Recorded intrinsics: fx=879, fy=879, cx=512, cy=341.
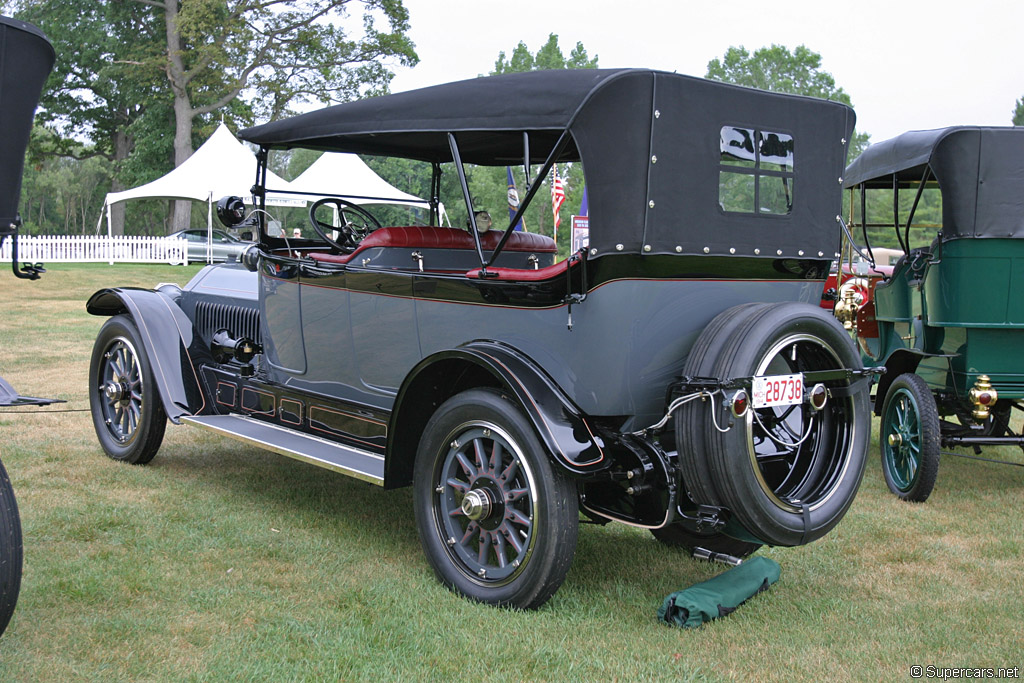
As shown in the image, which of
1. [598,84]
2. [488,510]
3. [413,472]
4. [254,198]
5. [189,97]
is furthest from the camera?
[189,97]

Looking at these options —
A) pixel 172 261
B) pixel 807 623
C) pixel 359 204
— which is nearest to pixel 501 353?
pixel 807 623

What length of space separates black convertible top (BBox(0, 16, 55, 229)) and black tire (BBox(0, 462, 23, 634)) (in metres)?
0.83

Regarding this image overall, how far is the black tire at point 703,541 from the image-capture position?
4.03m

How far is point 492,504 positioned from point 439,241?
156 cm

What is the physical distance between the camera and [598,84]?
3186 mm

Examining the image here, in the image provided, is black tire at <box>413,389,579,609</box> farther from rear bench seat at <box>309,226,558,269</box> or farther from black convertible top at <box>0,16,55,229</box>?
black convertible top at <box>0,16,55,229</box>

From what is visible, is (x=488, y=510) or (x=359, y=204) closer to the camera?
(x=488, y=510)

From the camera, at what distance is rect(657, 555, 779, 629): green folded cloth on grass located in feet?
10.7

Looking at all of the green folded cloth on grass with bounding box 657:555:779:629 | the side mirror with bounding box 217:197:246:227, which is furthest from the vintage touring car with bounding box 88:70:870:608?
the side mirror with bounding box 217:197:246:227

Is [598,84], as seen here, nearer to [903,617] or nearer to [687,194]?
[687,194]

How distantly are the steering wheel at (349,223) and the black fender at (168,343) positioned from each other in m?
1.12

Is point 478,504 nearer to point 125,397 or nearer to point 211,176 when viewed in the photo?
point 125,397

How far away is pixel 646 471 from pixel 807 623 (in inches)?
34.2

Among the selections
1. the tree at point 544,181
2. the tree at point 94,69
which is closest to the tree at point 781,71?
the tree at point 544,181
